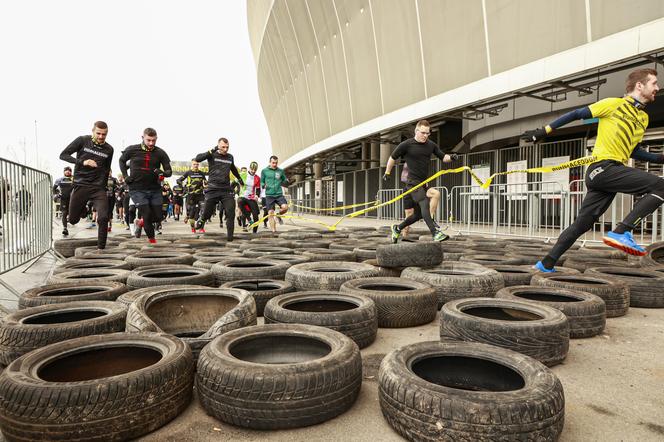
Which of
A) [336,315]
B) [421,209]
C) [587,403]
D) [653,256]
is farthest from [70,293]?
[653,256]

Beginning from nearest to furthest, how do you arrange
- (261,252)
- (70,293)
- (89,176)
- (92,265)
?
(70,293) < (92,265) < (261,252) < (89,176)

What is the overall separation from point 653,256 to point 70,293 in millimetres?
6953

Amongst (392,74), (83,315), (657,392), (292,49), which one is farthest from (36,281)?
(292,49)

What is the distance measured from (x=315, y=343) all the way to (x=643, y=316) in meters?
3.21

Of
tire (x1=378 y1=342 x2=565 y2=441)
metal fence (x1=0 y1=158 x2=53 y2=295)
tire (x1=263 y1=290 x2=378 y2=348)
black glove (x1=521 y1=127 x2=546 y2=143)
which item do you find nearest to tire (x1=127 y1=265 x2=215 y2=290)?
tire (x1=263 y1=290 x2=378 y2=348)

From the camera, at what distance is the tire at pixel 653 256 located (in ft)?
17.9

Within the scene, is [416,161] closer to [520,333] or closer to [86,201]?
[520,333]

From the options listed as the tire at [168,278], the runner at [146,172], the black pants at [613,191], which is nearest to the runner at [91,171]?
the runner at [146,172]

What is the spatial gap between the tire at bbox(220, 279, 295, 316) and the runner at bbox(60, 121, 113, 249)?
Result: 160 inches

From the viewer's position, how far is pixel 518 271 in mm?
4879

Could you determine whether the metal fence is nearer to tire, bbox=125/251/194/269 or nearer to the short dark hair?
tire, bbox=125/251/194/269

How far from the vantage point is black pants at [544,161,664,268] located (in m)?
4.38

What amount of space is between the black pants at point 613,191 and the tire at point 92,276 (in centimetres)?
461

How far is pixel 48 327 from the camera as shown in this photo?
8.68 ft
